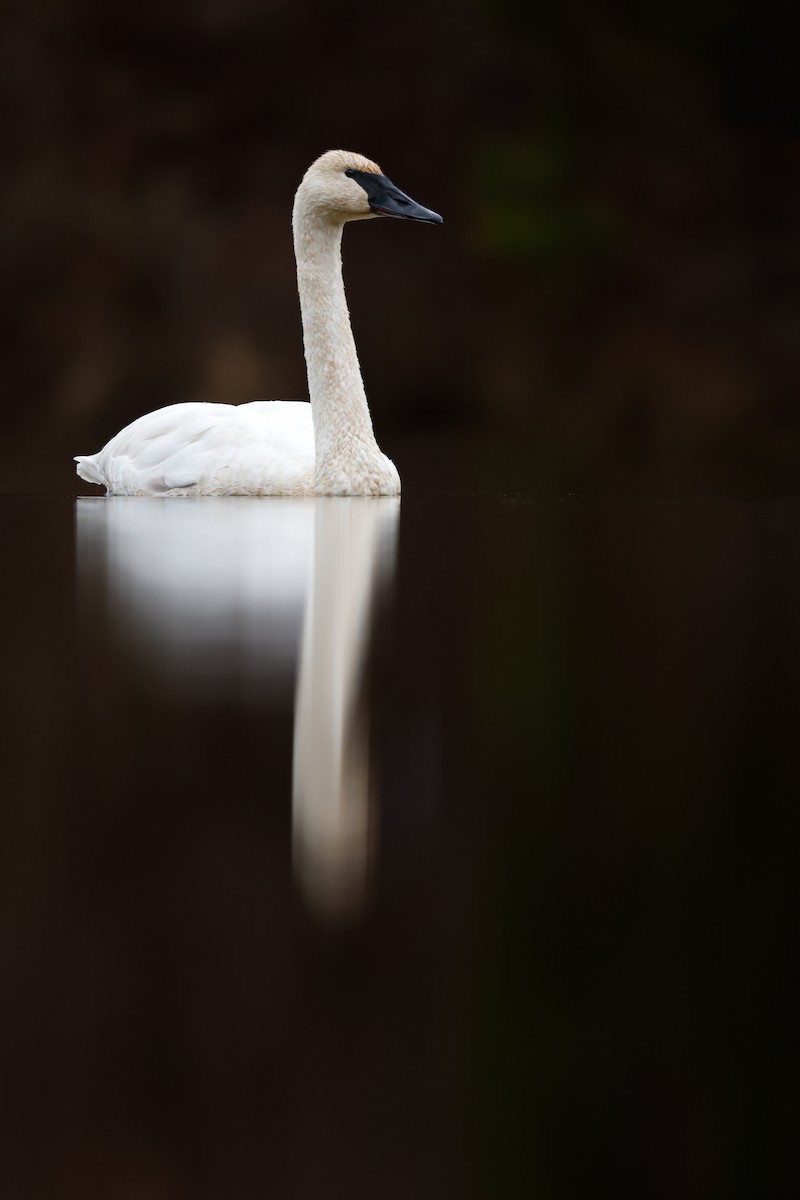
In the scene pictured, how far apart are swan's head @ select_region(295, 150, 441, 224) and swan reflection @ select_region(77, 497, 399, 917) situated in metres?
1.10

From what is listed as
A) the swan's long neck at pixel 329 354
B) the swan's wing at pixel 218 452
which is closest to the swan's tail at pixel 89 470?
the swan's wing at pixel 218 452

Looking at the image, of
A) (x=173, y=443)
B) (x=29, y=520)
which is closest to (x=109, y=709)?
(x=29, y=520)

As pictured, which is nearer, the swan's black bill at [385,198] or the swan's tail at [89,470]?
the swan's black bill at [385,198]

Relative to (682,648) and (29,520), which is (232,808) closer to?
(682,648)

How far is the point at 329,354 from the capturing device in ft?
17.4

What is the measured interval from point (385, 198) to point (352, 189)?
0.34 feet

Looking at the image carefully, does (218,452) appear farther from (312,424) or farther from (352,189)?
(352,189)

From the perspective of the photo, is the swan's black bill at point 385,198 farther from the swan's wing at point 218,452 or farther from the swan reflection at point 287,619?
the swan reflection at point 287,619

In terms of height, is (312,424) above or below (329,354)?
below

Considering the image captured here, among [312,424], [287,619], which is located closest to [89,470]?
[312,424]

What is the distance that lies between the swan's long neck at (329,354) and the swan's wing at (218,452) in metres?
0.11

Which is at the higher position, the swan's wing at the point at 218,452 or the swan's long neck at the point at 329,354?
the swan's long neck at the point at 329,354

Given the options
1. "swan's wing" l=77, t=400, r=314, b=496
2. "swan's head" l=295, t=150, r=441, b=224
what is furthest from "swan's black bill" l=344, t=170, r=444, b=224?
"swan's wing" l=77, t=400, r=314, b=496

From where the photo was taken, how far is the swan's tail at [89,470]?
238 inches
